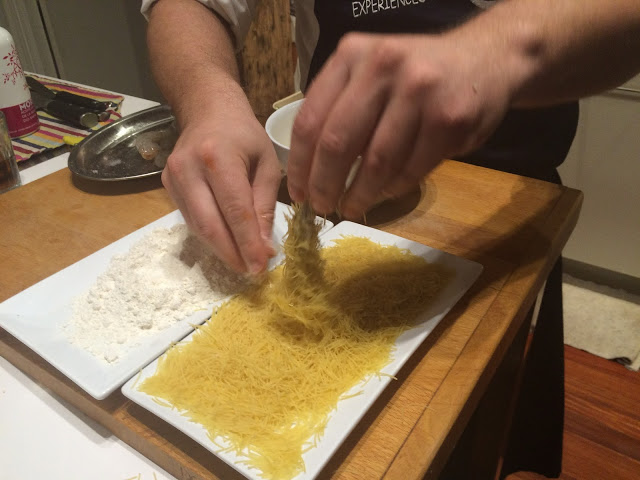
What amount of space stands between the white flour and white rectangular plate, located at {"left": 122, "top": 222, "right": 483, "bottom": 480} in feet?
0.25

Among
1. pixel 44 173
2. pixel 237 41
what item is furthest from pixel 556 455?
pixel 44 173

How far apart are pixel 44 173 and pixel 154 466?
1036mm

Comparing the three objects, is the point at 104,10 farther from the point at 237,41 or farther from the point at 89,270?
the point at 89,270

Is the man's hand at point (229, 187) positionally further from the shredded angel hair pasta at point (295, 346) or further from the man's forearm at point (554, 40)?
the man's forearm at point (554, 40)

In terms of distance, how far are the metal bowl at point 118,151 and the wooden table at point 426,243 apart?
0.04 m

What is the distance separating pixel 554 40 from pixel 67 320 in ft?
2.66

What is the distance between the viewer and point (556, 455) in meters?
1.55

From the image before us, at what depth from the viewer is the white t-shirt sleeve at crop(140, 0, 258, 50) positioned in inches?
52.5

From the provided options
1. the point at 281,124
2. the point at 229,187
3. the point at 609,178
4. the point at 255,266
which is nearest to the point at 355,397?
the point at 255,266

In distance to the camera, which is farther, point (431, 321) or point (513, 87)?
point (431, 321)

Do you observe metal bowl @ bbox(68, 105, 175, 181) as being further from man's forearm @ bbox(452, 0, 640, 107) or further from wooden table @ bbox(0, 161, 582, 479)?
man's forearm @ bbox(452, 0, 640, 107)

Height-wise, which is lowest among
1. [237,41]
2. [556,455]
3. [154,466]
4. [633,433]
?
[633,433]

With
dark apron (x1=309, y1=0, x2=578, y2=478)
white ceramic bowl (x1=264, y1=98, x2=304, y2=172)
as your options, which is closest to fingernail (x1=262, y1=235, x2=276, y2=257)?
white ceramic bowl (x1=264, y1=98, x2=304, y2=172)

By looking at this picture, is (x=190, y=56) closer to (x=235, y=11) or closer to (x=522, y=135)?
(x=235, y=11)
